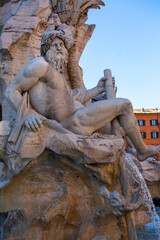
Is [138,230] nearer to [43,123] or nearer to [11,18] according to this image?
[43,123]

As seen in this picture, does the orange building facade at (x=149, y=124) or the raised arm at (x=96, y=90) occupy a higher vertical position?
the raised arm at (x=96, y=90)

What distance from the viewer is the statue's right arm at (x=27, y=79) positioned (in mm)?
3496

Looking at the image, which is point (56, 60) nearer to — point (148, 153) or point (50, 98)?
point (50, 98)

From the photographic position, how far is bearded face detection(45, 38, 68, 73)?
3.82 m

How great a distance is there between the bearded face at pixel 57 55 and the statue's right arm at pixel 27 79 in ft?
0.85

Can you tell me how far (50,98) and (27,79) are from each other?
0.39 metres

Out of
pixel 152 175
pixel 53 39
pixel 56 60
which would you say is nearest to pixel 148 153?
pixel 56 60

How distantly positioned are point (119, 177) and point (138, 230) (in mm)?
1236

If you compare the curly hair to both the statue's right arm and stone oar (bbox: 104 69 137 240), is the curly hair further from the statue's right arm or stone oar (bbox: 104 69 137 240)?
stone oar (bbox: 104 69 137 240)

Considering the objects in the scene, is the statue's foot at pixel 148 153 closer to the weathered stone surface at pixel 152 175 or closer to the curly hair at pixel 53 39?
the curly hair at pixel 53 39

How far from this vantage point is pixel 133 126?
3.73m

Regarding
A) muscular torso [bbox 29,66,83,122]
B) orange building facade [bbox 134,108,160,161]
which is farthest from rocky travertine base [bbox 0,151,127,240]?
orange building facade [bbox 134,108,160,161]

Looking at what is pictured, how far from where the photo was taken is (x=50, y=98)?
A: 3.58 metres

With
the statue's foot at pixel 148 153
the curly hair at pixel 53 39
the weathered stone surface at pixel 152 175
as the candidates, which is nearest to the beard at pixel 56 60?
the curly hair at pixel 53 39
